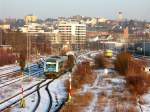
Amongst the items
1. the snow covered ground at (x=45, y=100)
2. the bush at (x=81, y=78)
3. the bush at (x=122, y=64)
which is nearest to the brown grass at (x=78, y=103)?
the snow covered ground at (x=45, y=100)

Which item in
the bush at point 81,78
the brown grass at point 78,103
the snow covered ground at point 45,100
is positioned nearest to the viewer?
the brown grass at point 78,103

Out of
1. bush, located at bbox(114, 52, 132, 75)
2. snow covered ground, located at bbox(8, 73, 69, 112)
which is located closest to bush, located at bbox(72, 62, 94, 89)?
snow covered ground, located at bbox(8, 73, 69, 112)

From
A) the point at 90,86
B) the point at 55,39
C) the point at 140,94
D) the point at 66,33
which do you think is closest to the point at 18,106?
the point at 140,94

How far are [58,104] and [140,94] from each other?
753 cm

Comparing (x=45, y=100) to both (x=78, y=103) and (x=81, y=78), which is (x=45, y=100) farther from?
(x=81, y=78)

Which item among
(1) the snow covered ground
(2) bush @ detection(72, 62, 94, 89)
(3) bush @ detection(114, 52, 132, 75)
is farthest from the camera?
(3) bush @ detection(114, 52, 132, 75)

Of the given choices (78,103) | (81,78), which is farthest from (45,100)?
(81,78)

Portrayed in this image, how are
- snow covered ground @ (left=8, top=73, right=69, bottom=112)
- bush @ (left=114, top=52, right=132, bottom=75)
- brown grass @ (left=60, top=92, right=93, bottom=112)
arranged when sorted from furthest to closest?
bush @ (left=114, top=52, right=132, bottom=75), snow covered ground @ (left=8, top=73, right=69, bottom=112), brown grass @ (left=60, top=92, right=93, bottom=112)

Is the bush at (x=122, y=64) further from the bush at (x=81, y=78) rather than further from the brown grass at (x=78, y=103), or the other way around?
the brown grass at (x=78, y=103)

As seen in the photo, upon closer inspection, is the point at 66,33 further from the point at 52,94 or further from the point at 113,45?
the point at 52,94

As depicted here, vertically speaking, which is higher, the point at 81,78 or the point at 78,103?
the point at 78,103

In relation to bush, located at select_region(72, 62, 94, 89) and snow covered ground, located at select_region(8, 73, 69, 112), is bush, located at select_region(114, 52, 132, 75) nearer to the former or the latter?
bush, located at select_region(72, 62, 94, 89)

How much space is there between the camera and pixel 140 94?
2977 centimetres

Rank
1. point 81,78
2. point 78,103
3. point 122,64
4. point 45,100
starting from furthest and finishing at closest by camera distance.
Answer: point 122,64
point 81,78
point 45,100
point 78,103
